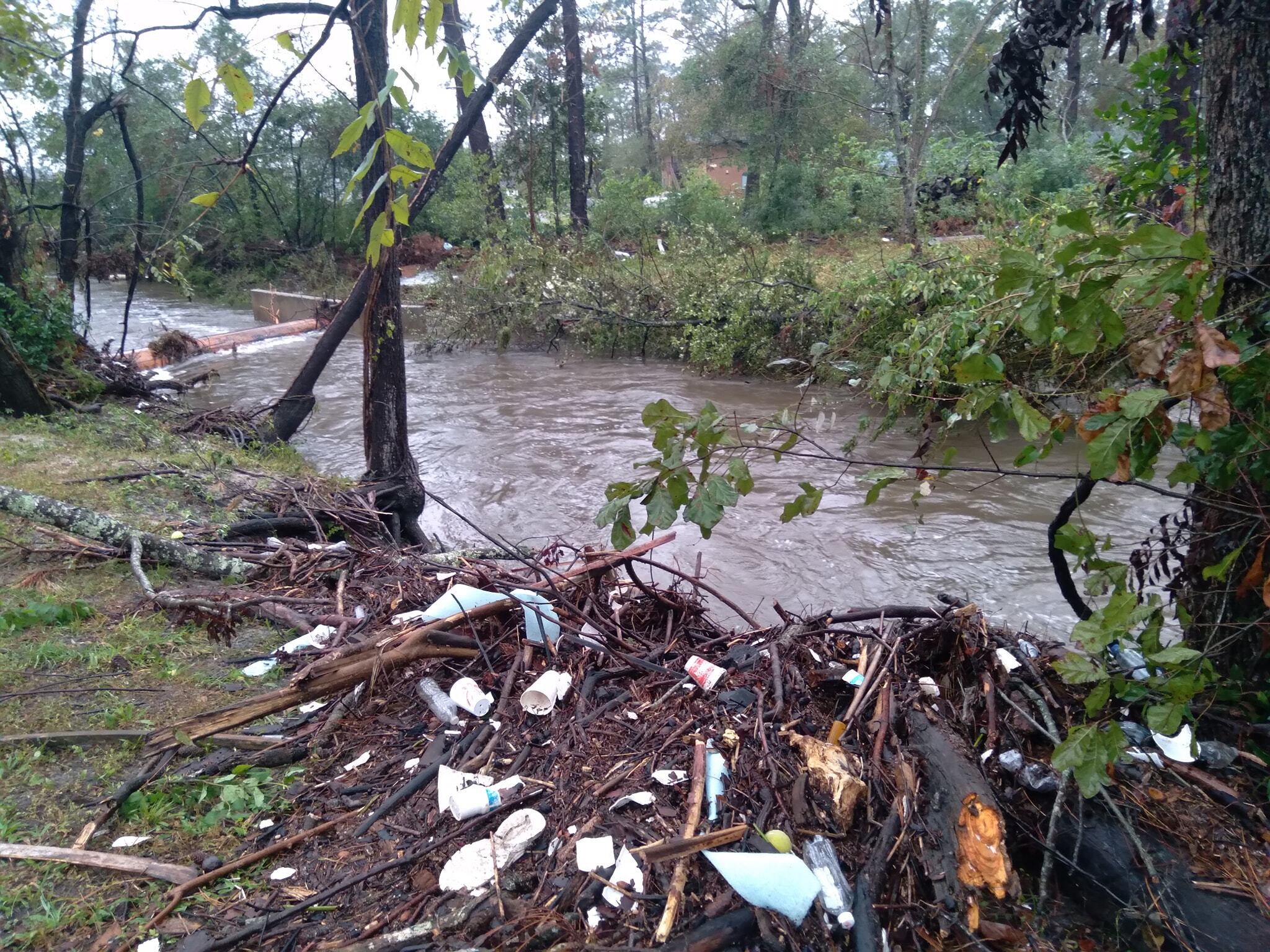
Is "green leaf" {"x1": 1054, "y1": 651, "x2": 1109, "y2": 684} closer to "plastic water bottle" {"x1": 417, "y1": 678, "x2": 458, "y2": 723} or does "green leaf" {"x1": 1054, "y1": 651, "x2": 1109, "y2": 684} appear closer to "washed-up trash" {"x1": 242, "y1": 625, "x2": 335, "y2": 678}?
"plastic water bottle" {"x1": 417, "y1": 678, "x2": 458, "y2": 723}

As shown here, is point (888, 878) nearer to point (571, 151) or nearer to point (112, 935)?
point (112, 935)

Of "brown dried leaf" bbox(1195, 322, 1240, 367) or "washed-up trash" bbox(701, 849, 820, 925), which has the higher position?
"brown dried leaf" bbox(1195, 322, 1240, 367)

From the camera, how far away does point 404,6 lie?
1421 millimetres

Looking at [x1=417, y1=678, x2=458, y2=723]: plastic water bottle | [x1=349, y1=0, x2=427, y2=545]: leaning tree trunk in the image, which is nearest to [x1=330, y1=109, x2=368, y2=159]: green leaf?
[x1=417, y1=678, x2=458, y2=723]: plastic water bottle

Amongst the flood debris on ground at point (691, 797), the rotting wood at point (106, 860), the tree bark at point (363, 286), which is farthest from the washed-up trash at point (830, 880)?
the tree bark at point (363, 286)

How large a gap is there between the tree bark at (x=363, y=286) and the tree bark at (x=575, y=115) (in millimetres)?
12077

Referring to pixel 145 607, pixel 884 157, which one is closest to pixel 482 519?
pixel 145 607

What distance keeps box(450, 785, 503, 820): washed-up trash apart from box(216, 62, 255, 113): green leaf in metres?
1.96

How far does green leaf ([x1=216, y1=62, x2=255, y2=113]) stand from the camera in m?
1.57

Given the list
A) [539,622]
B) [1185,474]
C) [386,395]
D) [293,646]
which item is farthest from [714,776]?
[386,395]

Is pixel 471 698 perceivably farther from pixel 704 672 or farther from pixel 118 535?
pixel 118 535

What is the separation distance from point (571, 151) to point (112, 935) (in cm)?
2089

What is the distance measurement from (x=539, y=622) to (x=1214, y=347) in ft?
8.14

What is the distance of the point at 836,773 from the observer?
2.47 metres
